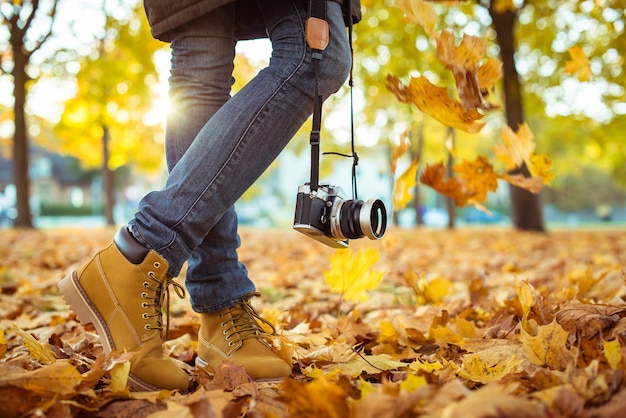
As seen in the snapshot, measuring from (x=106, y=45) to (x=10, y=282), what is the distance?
484 inches

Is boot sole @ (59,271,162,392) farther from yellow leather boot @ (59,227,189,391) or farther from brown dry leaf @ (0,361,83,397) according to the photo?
brown dry leaf @ (0,361,83,397)

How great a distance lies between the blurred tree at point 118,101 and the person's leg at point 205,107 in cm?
770

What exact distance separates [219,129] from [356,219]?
1.18 feet

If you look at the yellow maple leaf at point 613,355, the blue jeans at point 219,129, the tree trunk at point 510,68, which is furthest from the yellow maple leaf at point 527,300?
the tree trunk at point 510,68

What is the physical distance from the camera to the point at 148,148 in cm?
1819

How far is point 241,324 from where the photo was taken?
1.44 metres

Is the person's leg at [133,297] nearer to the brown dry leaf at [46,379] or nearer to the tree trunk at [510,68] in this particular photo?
the brown dry leaf at [46,379]

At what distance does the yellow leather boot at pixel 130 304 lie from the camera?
1.24 m

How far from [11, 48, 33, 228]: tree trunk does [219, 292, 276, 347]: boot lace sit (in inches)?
414

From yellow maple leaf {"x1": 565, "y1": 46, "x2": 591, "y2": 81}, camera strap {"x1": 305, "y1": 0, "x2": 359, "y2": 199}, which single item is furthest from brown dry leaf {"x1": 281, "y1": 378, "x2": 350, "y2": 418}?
yellow maple leaf {"x1": 565, "y1": 46, "x2": 591, "y2": 81}

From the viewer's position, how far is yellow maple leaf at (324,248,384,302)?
6.27 ft

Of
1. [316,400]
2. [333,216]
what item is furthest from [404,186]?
[316,400]

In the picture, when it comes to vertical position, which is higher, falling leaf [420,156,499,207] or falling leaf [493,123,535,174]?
falling leaf [493,123,535,174]

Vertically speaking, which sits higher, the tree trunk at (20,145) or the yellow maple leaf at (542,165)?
the tree trunk at (20,145)
